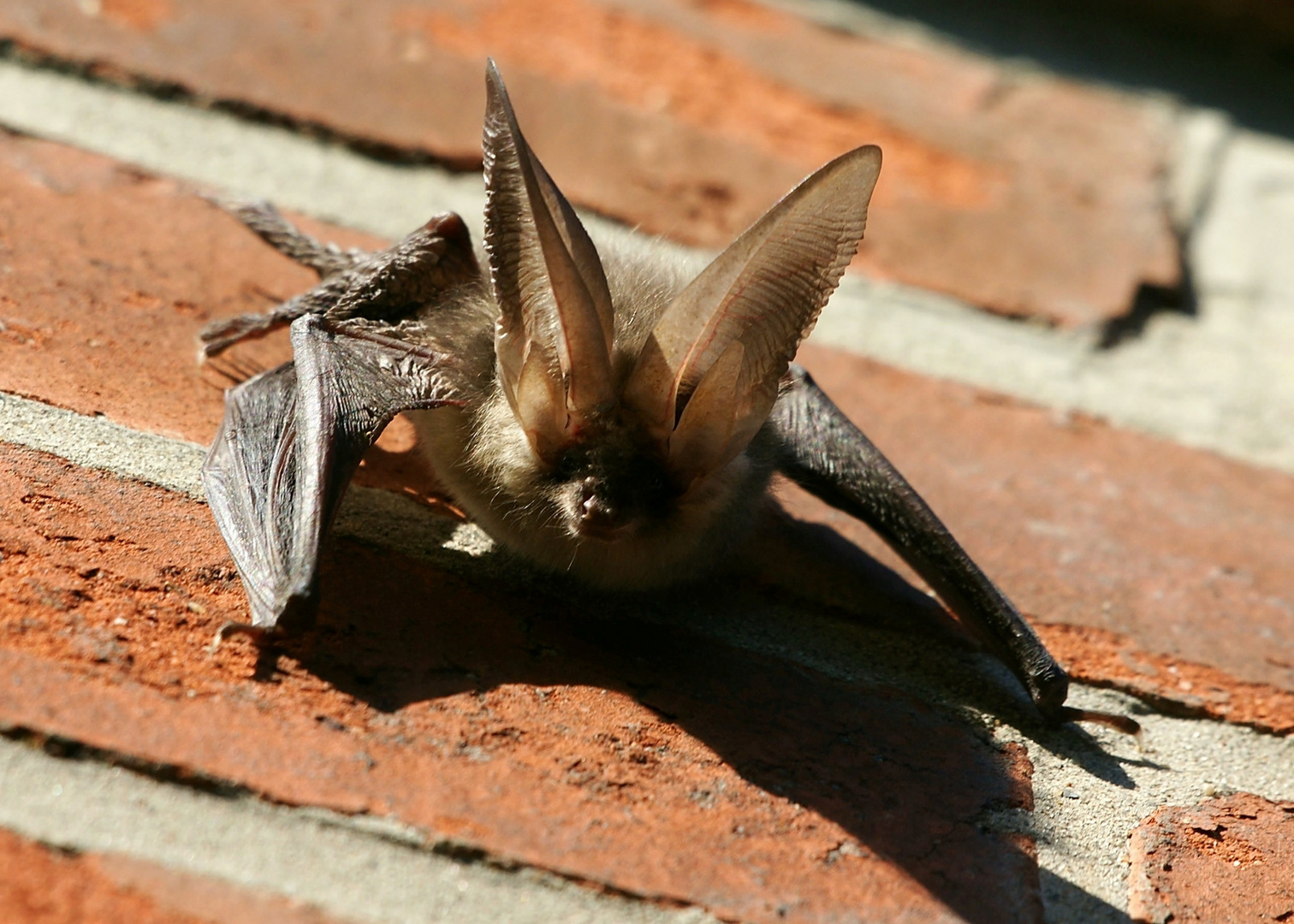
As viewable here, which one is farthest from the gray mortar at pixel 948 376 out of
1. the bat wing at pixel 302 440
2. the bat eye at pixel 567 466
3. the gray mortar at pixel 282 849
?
the bat eye at pixel 567 466

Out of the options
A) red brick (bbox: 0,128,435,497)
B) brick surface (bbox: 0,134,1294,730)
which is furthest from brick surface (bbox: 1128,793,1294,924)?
red brick (bbox: 0,128,435,497)

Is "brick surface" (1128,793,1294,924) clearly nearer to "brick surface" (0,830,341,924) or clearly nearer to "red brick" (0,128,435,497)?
"brick surface" (0,830,341,924)

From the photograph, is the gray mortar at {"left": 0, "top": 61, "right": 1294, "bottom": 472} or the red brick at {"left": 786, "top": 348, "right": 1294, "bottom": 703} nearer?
the red brick at {"left": 786, "top": 348, "right": 1294, "bottom": 703}

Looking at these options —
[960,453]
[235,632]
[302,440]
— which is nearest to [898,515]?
[960,453]

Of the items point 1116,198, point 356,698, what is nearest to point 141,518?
point 356,698

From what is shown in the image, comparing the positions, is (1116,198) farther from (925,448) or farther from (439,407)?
(439,407)

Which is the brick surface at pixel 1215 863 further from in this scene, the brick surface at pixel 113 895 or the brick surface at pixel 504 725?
the brick surface at pixel 113 895

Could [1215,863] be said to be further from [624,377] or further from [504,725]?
[624,377]
